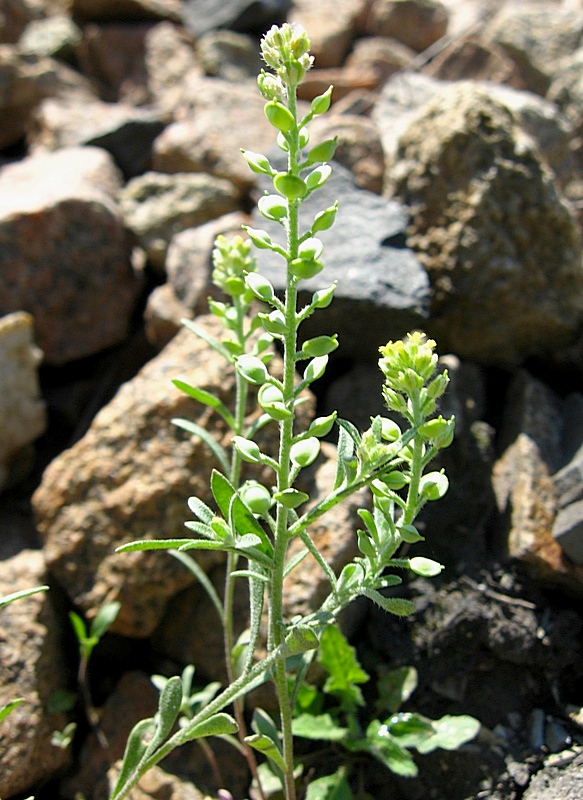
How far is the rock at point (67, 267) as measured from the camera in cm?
398

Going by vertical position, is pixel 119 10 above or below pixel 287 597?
above

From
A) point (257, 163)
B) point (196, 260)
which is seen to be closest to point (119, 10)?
point (196, 260)

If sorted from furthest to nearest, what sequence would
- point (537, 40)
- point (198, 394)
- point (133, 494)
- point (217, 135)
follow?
point (537, 40)
point (217, 135)
point (133, 494)
point (198, 394)

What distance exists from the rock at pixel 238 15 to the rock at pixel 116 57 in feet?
1.44

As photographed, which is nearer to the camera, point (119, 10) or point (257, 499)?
point (257, 499)

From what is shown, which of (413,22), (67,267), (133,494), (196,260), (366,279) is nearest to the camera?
(133,494)

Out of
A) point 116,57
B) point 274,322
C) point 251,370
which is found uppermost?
point 274,322

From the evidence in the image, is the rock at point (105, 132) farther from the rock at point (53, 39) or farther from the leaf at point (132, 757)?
the leaf at point (132, 757)

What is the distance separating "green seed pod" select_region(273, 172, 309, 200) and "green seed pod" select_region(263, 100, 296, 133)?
117mm

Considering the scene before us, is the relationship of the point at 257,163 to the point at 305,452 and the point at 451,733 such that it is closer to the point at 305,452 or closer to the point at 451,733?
the point at 305,452

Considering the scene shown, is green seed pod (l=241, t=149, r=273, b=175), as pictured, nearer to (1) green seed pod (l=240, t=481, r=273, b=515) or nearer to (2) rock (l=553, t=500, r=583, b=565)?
(1) green seed pod (l=240, t=481, r=273, b=515)

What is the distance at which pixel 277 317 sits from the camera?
1.89 meters

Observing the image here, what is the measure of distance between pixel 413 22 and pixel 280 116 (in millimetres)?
5375

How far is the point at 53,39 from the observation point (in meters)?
6.14
